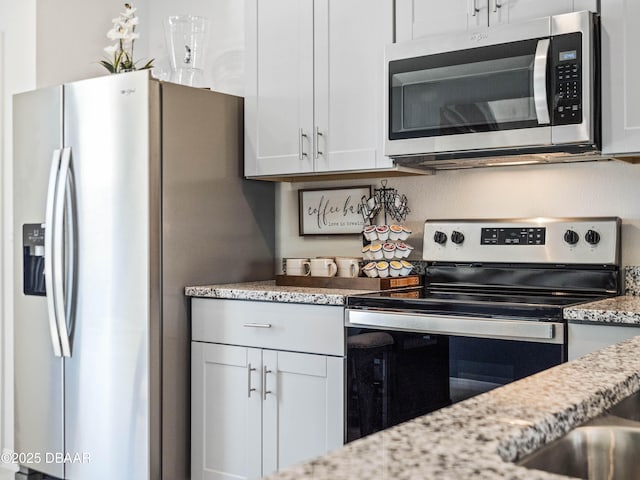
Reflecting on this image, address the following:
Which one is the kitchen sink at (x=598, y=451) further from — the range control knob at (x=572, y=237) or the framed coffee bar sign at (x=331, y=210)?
the framed coffee bar sign at (x=331, y=210)

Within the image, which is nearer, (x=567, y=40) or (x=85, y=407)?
(x=567, y=40)

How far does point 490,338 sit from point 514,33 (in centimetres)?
101

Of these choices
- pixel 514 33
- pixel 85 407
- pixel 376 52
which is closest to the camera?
pixel 514 33

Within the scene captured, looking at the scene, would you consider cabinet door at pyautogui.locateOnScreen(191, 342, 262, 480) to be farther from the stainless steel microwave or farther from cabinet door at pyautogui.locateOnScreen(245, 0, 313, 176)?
the stainless steel microwave

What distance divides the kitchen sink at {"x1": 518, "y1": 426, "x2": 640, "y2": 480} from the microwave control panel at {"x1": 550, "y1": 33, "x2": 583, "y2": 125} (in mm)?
1631

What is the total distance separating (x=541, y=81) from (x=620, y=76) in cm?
24

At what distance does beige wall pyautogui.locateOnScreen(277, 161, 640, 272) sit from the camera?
2.66 meters

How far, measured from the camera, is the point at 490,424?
2.54 ft

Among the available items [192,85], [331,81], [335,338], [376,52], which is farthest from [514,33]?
[192,85]

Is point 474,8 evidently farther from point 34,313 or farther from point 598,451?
point 34,313

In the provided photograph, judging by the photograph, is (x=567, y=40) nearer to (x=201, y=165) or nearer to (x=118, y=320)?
(x=201, y=165)

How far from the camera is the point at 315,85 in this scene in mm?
3076

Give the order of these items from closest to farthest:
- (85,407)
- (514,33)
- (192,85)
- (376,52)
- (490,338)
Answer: (490,338) < (514,33) < (376,52) < (85,407) < (192,85)

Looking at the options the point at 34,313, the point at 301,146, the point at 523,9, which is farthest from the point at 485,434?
the point at 34,313
